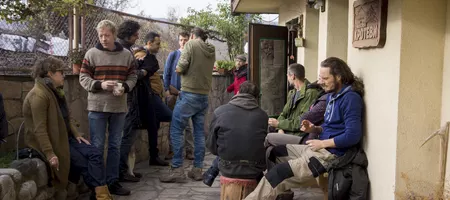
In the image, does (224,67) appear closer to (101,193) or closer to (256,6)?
(256,6)

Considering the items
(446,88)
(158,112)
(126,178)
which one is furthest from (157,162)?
(446,88)

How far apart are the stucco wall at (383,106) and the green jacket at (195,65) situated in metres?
2.43

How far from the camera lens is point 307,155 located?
421 cm

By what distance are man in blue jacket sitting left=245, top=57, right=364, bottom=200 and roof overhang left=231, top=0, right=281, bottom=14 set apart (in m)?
4.79

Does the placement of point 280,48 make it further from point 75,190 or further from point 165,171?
point 75,190

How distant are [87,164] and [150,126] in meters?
1.75

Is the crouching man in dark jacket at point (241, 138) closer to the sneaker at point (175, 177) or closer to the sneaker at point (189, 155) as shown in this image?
the sneaker at point (175, 177)

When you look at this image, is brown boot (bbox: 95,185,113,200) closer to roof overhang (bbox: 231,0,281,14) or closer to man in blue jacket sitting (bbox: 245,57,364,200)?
man in blue jacket sitting (bbox: 245,57,364,200)

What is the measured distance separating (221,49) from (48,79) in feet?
36.4

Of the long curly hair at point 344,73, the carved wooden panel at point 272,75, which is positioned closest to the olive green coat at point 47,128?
the long curly hair at point 344,73

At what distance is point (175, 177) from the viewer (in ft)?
20.7

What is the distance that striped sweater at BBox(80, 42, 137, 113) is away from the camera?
5.21 meters

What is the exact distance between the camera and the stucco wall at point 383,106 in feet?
11.5

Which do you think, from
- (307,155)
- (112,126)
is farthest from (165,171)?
(307,155)
